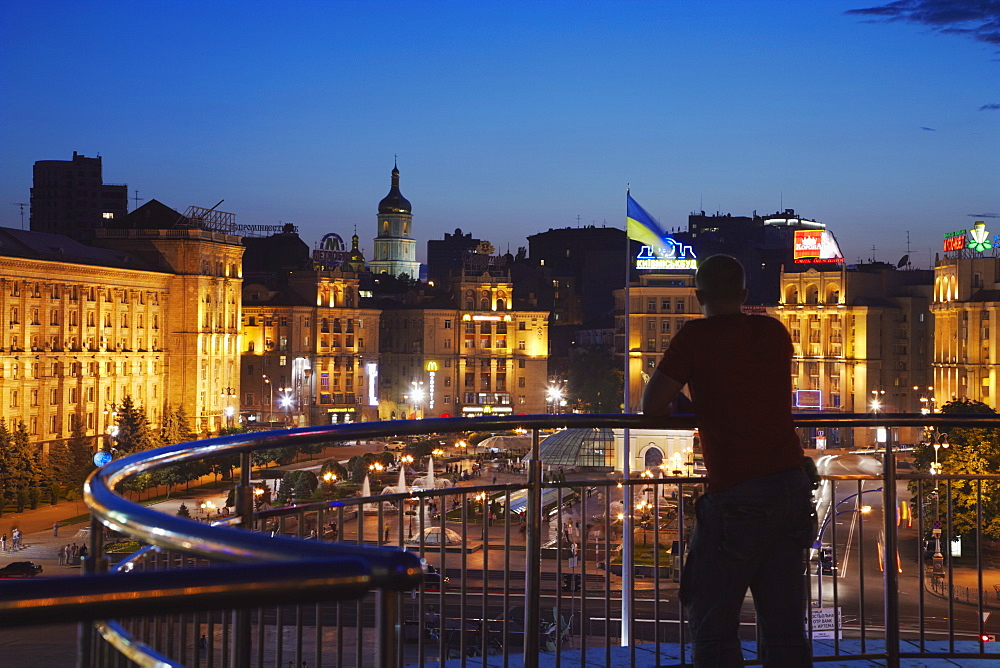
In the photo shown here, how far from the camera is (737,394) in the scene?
4219 millimetres

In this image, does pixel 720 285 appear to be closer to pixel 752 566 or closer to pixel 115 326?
pixel 752 566

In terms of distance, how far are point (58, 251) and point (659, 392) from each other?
68511 millimetres

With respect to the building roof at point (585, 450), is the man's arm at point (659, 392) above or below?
above

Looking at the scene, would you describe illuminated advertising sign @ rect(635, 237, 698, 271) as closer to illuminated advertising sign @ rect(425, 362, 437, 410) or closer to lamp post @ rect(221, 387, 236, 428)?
illuminated advertising sign @ rect(425, 362, 437, 410)

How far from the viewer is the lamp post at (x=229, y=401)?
79188 millimetres

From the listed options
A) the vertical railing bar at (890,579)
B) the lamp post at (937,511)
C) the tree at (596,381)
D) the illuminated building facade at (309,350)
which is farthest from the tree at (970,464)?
the illuminated building facade at (309,350)

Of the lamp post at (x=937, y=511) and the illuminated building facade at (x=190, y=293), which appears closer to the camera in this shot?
the lamp post at (x=937, y=511)

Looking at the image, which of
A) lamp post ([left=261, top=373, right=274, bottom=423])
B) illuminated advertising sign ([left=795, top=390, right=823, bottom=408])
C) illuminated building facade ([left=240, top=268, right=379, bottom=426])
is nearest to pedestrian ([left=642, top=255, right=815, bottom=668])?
illuminated advertising sign ([left=795, top=390, right=823, bottom=408])

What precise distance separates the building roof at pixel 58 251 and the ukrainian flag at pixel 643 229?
40.4 meters

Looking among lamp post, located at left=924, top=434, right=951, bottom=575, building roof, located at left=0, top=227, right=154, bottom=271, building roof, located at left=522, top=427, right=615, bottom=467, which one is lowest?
building roof, located at left=522, top=427, right=615, bottom=467

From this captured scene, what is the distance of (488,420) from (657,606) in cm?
124

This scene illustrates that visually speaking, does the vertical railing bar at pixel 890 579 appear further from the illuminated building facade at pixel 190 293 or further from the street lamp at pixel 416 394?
the street lamp at pixel 416 394

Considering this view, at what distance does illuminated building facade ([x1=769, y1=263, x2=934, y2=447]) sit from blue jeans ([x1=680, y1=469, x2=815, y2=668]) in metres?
85.6

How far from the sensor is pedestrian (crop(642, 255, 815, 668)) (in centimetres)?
421
